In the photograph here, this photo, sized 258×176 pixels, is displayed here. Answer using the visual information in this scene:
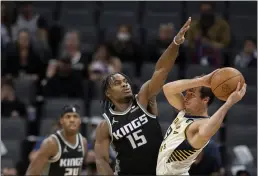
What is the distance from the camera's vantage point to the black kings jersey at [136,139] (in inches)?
236

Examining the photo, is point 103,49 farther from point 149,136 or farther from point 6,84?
point 149,136

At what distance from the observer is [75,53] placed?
11.3 meters

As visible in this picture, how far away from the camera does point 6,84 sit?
1014 cm

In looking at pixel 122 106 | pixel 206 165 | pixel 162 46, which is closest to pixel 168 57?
pixel 122 106

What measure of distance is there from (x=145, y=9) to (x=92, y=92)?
2.53 metres

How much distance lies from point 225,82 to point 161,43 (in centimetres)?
591

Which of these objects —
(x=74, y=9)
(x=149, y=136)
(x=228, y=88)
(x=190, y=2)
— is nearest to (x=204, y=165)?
(x=149, y=136)

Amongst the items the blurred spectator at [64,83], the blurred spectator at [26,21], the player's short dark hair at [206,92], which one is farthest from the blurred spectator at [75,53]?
the player's short dark hair at [206,92]

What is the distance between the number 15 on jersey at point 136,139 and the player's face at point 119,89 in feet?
1.13

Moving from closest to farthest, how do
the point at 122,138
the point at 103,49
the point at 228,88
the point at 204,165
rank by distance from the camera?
the point at 228,88 < the point at 122,138 < the point at 204,165 < the point at 103,49

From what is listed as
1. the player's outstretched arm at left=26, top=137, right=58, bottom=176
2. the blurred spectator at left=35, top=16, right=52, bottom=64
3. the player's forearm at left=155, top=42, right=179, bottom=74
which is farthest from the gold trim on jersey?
the blurred spectator at left=35, top=16, right=52, bottom=64

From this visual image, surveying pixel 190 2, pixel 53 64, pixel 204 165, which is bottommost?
pixel 204 165

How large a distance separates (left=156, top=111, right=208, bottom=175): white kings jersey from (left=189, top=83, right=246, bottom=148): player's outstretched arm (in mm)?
114

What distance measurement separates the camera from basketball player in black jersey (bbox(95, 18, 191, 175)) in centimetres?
600
